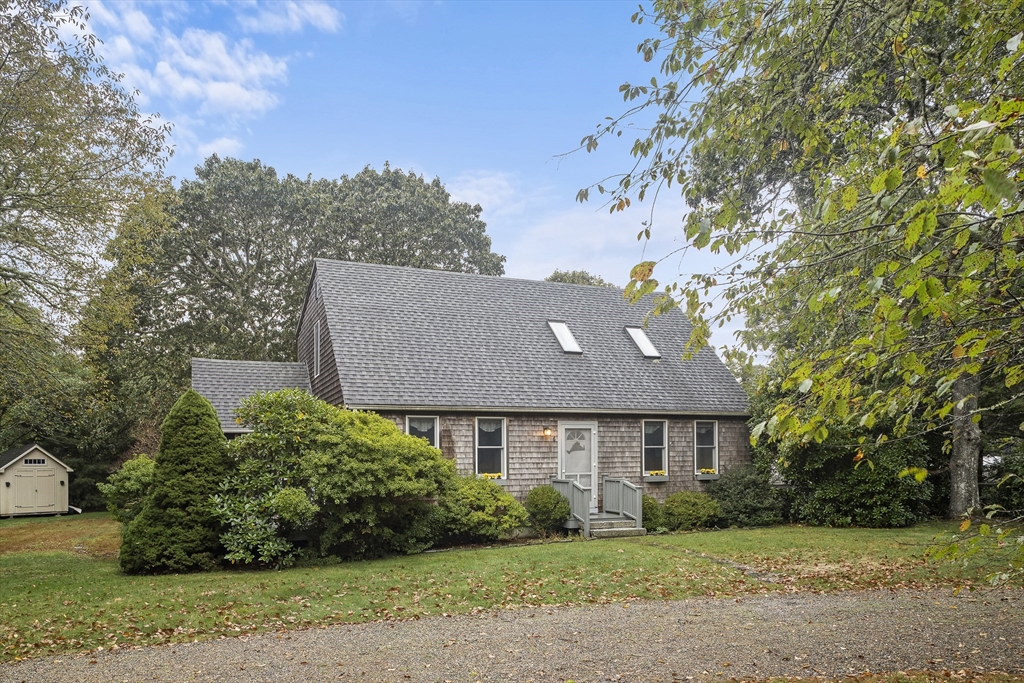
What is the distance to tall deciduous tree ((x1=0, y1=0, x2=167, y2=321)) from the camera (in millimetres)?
12875

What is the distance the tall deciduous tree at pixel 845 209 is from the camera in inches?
151

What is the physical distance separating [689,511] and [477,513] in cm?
589

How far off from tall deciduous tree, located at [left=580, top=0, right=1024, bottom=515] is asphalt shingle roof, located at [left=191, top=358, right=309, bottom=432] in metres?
15.4

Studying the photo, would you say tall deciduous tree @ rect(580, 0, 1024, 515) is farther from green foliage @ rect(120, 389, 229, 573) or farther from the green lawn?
green foliage @ rect(120, 389, 229, 573)

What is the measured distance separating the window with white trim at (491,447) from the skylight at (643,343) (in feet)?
18.6

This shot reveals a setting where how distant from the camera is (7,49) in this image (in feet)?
41.8

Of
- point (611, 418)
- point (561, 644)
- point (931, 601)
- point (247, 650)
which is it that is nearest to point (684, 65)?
point (561, 644)

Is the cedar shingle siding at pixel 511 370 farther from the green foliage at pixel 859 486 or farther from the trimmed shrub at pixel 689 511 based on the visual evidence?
the green foliage at pixel 859 486

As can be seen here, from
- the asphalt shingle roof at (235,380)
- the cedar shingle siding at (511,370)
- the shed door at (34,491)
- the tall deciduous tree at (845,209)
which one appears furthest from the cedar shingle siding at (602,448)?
the shed door at (34,491)

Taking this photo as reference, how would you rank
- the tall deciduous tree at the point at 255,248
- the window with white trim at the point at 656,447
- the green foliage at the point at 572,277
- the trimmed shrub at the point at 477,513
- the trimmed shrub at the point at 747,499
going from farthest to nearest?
the green foliage at the point at 572,277 → the tall deciduous tree at the point at 255,248 → the window with white trim at the point at 656,447 → the trimmed shrub at the point at 747,499 → the trimmed shrub at the point at 477,513

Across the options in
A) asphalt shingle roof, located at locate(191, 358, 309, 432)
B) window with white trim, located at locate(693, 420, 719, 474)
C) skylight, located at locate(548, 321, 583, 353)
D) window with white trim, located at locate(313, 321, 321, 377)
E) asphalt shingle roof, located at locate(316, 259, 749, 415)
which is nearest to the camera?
asphalt shingle roof, located at locate(316, 259, 749, 415)

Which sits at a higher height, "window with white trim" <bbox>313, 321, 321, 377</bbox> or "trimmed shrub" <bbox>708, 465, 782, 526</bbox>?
"window with white trim" <bbox>313, 321, 321, 377</bbox>

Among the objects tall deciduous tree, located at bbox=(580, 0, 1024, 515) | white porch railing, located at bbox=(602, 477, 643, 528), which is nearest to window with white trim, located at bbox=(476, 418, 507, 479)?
white porch railing, located at bbox=(602, 477, 643, 528)

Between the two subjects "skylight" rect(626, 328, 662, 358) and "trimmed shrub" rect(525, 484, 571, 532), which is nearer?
"trimmed shrub" rect(525, 484, 571, 532)
